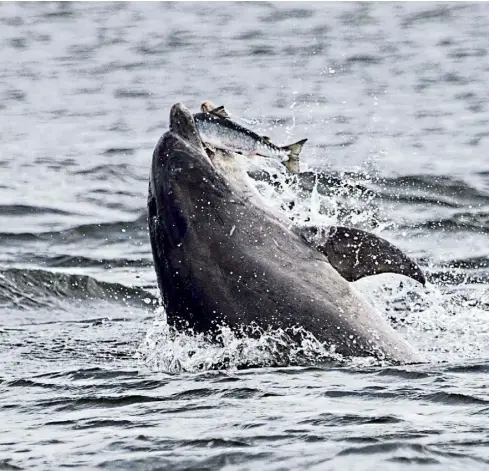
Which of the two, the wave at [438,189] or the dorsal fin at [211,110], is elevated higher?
the dorsal fin at [211,110]

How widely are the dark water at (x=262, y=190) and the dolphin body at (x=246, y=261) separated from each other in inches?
9.3

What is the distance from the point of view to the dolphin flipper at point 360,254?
9133mm

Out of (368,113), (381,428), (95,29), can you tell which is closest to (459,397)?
(381,428)

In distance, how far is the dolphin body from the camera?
872 centimetres

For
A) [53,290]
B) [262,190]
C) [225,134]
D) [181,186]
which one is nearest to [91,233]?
[53,290]

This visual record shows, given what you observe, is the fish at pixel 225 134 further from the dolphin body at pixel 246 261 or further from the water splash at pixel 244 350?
the water splash at pixel 244 350

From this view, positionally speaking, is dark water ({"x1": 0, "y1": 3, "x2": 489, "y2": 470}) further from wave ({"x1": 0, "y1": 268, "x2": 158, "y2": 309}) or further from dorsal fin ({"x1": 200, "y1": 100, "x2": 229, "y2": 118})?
dorsal fin ({"x1": 200, "y1": 100, "x2": 229, "y2": 118})

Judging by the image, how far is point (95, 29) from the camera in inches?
1359

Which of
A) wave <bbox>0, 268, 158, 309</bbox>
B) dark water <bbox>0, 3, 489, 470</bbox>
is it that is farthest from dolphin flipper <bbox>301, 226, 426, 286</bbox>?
wave <bbox>0, 268, 158, 309</bbox>

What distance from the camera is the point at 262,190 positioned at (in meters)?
10.6

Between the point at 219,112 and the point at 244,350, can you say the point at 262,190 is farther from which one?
the point at 244,350

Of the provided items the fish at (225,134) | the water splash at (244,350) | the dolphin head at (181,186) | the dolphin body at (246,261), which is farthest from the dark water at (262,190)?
the dolphin head at (181,186)

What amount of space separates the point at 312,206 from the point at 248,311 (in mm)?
1495

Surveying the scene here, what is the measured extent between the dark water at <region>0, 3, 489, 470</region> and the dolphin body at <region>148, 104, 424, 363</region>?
237 mm
